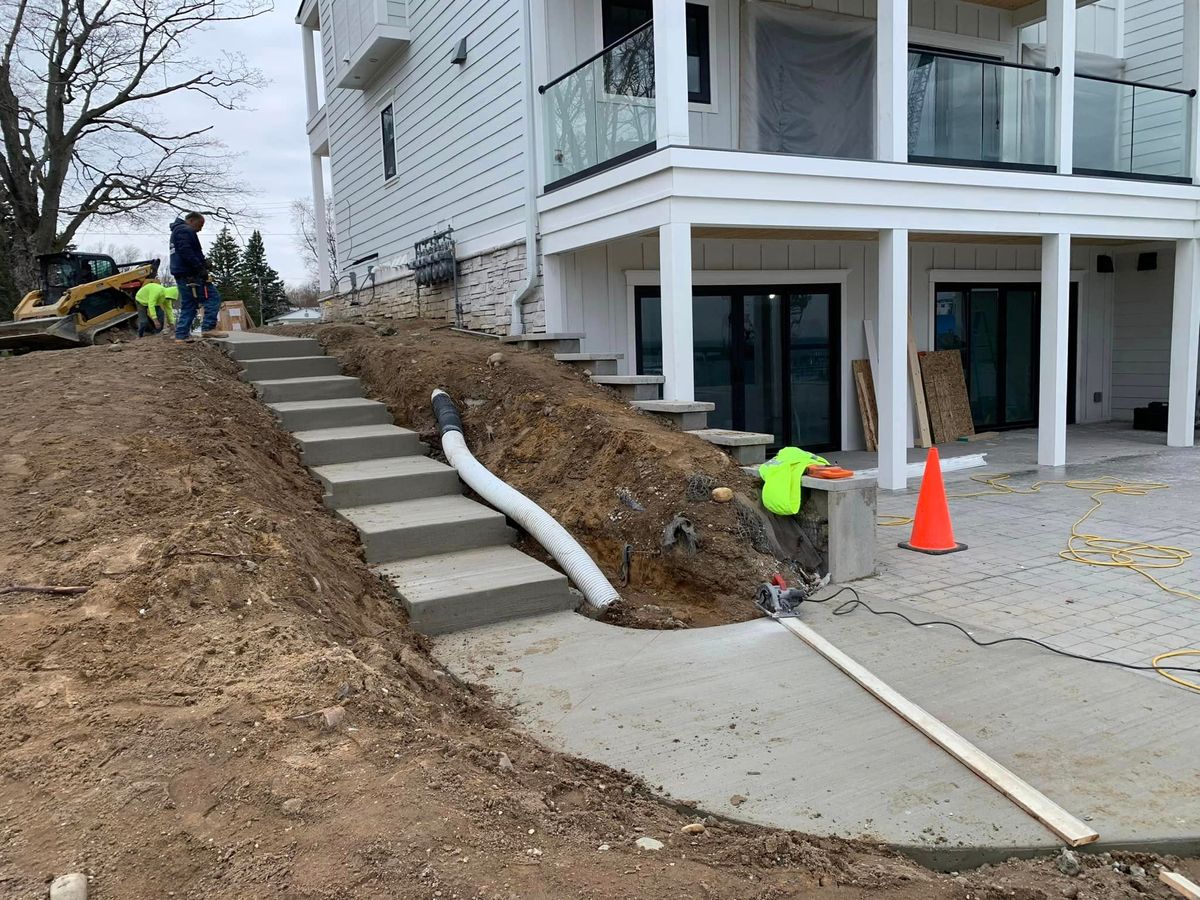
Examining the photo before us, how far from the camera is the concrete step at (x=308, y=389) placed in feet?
25.1

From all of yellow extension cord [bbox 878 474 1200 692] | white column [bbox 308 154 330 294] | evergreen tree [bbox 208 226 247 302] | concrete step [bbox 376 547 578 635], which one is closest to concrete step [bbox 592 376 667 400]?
yellow extension cord [bbox 878 474 1200 692]

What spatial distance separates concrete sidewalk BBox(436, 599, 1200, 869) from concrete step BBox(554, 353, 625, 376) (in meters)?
3.75

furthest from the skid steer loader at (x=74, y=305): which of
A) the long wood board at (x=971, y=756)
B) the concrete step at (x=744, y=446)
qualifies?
the long wood board at (x=971, y=756)

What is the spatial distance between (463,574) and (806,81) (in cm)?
784

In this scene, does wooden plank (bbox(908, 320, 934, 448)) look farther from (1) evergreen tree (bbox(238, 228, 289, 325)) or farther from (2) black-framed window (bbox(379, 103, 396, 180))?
(1) evergreen tree (bbox(238, 228, 289, 325))

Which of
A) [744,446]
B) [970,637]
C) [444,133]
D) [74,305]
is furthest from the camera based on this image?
[74,305]

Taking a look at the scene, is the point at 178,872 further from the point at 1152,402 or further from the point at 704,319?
the point at 1152,402

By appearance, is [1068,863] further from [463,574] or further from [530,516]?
[530,516]

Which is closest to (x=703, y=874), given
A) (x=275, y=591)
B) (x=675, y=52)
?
(x=275, y=591)

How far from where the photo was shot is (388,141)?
44.3ft

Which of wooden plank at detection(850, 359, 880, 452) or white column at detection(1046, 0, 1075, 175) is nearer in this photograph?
white column at detection(1046, 0, 1075, 175)

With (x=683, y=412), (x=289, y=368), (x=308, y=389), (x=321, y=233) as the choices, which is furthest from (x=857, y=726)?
(x=321, y=233)

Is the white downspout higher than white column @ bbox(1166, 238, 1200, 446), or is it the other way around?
the white downspout

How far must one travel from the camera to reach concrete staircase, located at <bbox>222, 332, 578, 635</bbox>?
4848mm
